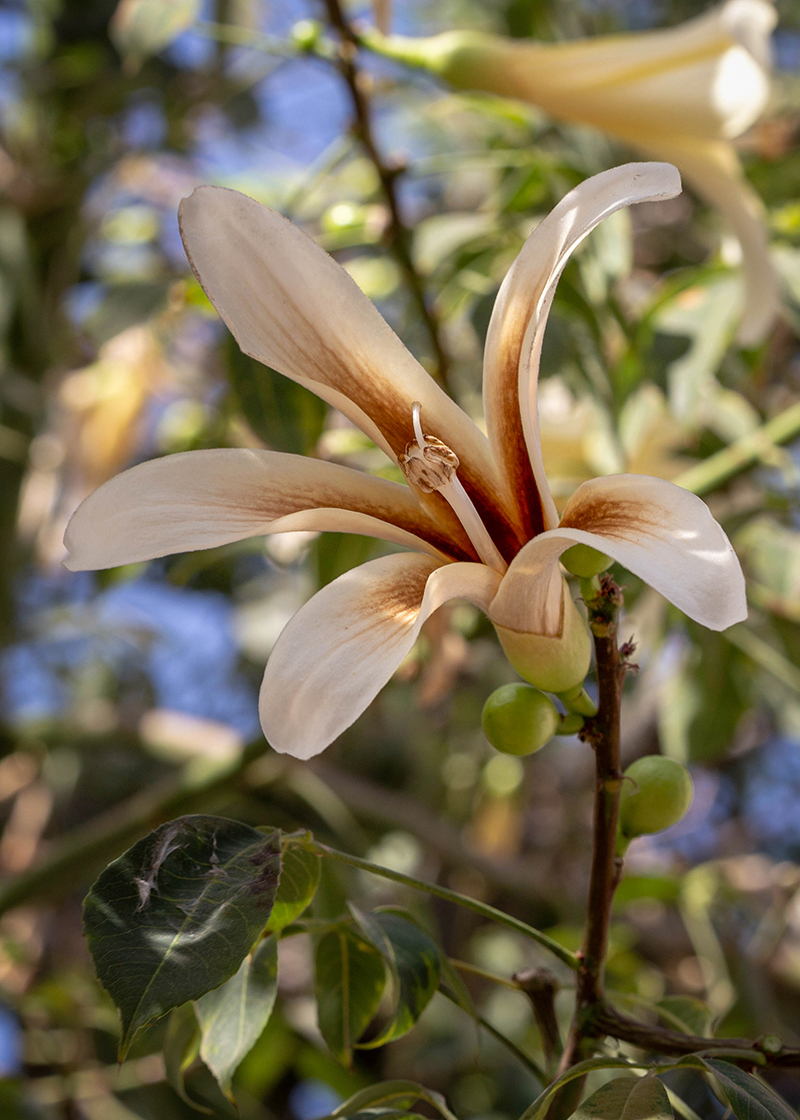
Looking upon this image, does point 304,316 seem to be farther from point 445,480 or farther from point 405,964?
point 405,964

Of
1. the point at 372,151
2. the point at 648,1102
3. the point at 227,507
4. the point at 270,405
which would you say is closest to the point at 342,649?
the point at 227,507

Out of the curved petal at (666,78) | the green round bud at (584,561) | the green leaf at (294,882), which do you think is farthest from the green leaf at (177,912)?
the curved petal at (666,78)

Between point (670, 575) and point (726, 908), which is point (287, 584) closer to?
point (726, 908)

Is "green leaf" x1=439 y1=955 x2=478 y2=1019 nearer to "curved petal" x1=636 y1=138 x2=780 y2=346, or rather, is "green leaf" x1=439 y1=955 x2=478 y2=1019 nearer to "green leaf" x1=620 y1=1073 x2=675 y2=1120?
"green leaf" x1=620 y1=1073 x2=675 y2=1120

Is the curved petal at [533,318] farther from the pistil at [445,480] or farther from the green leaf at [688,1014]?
the green leaf at [688,1014]

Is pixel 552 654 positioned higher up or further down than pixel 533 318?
further down

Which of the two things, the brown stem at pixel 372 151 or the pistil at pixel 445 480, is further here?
the brown stem at pixel 372 151
